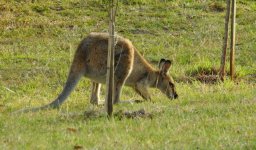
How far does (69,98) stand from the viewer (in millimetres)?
11008

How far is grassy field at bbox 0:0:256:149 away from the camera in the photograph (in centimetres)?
750

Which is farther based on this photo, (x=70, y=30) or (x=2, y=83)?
(x=70, y=30)

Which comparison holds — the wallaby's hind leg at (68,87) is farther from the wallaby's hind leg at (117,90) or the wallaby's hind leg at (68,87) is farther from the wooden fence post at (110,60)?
the wooden fence post at (110,60)

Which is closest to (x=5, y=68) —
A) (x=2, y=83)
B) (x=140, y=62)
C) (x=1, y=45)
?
(x=2, y=83)

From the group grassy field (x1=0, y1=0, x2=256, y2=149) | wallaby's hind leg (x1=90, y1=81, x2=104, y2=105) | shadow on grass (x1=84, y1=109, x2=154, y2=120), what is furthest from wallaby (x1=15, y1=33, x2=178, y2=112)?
shadow on grass (x1=84, y1=109, x2=154, y2=120)

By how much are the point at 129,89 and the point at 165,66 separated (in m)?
1.18

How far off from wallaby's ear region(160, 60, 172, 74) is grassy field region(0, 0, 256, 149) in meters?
0.45

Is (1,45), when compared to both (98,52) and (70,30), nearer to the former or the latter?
(70,30)

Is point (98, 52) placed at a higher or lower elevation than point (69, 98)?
higher

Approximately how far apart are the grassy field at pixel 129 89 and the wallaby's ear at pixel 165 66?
449 millimetres

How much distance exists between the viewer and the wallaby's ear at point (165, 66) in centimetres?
1166

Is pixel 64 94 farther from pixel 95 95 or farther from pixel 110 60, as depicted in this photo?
pixel 110 60

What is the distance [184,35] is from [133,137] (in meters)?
9.73

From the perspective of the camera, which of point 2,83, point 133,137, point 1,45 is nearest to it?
point 133,137
